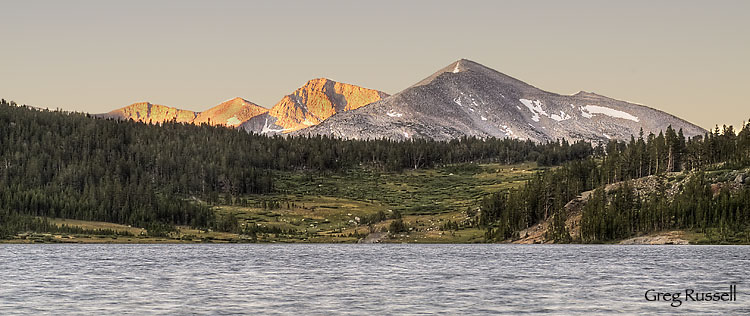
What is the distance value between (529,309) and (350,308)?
43.7ft

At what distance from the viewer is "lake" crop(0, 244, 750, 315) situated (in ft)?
209

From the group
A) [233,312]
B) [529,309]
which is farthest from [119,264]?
[529,309]

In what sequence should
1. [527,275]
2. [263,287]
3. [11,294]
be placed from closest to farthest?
[11,294]
[263,287]
[527,275]

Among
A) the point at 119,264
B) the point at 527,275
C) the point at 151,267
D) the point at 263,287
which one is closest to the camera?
the point at 263,287

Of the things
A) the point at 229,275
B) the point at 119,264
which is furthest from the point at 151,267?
the point at 229,275

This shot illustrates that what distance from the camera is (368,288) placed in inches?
3182

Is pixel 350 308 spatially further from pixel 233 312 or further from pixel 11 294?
pixel 11 294

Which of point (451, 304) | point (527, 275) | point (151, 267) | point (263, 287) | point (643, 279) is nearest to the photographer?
point (451, 304)

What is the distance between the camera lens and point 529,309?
62750mm

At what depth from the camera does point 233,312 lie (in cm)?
6156

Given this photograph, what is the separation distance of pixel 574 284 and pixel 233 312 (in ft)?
126

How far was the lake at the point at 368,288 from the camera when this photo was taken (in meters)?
63.6

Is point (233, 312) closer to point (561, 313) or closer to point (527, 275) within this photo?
point (561, 313)

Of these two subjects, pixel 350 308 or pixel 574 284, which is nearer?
pixel 350 308
